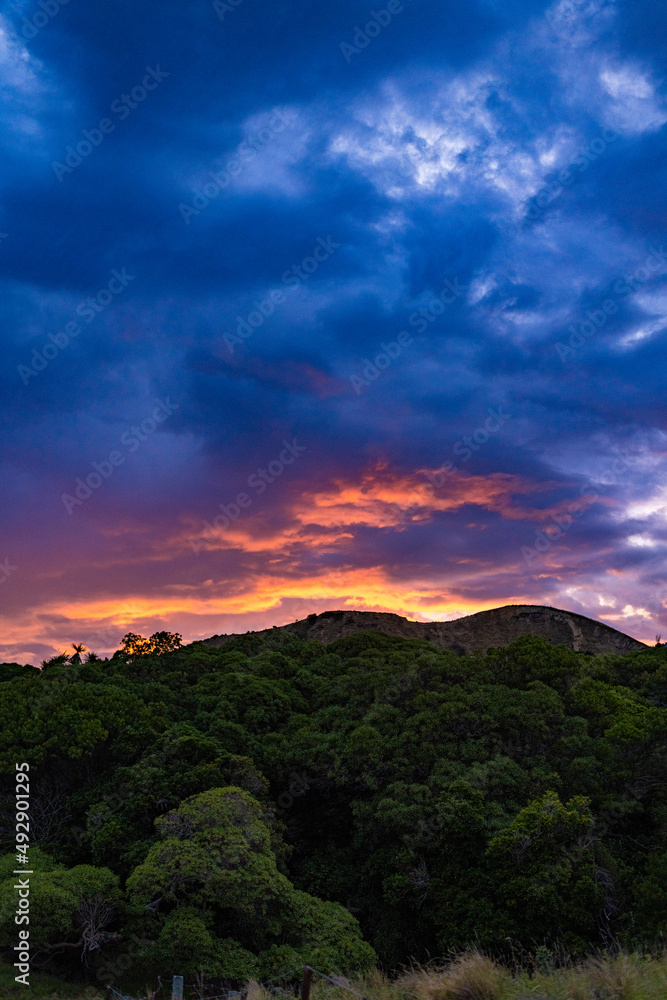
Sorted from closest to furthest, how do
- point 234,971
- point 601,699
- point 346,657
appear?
point 234,971 < point 601,699 < point 346,657

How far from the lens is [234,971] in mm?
17875

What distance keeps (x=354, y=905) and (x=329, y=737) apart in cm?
538

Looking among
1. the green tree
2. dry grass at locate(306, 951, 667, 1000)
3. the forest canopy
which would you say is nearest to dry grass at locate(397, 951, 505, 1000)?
dry grass at locate(306, 951, 667, 1000)

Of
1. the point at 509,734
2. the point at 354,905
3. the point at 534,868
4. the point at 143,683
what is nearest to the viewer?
the point at 534,868

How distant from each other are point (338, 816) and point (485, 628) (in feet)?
183

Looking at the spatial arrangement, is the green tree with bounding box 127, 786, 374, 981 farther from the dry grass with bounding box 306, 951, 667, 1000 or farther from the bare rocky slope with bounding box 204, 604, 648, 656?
the bare rocky slope with bounding box 204, 604, 648, 656

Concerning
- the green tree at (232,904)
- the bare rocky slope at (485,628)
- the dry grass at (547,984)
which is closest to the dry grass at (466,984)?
the dry grass at (547,984)

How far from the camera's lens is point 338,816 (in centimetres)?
2667

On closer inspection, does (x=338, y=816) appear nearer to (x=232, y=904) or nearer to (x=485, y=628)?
(x=232, y=904)

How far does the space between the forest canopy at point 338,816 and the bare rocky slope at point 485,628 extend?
4466cm

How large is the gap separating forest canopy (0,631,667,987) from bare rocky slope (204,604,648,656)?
44.7m

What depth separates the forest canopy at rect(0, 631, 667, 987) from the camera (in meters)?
19.2

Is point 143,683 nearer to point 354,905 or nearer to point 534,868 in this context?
point 354,905

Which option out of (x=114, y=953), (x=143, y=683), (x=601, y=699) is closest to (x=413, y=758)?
(x=601, y=699)
